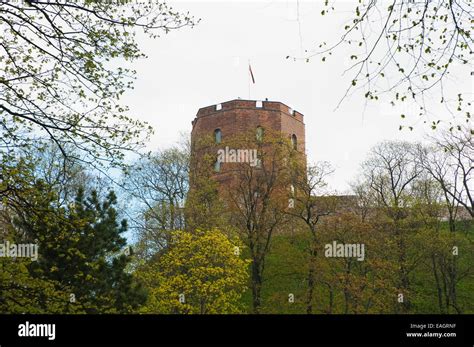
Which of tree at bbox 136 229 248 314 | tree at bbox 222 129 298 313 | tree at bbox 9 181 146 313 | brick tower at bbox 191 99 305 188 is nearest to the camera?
tree at bbox 9 181 146 313

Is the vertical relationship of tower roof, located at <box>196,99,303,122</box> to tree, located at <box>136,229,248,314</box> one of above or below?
above

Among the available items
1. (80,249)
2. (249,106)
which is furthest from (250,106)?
(80,249)

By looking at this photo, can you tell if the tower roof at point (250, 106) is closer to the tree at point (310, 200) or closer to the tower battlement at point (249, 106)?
the tower battlement at point (249, 106)

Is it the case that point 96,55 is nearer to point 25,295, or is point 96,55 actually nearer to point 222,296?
point 25,295

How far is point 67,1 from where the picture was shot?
1020cm

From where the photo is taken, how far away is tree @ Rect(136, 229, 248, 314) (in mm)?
26469

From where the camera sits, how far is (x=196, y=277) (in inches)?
1060

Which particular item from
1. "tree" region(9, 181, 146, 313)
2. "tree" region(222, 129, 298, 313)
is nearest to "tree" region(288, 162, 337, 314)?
"tree" region(222, 129, 298, 313)

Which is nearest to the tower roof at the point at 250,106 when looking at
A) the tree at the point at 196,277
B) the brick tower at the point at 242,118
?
the brick tower at the point at 242,118

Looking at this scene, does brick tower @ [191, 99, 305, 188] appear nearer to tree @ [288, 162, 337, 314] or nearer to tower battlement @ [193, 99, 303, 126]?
tower battlement @ [193, 99, 303, 126]

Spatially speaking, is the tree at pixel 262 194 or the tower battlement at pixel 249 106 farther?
the tower battlement at pixel 249 106

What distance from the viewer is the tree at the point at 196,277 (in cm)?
2647

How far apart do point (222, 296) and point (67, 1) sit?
18.4 metres
